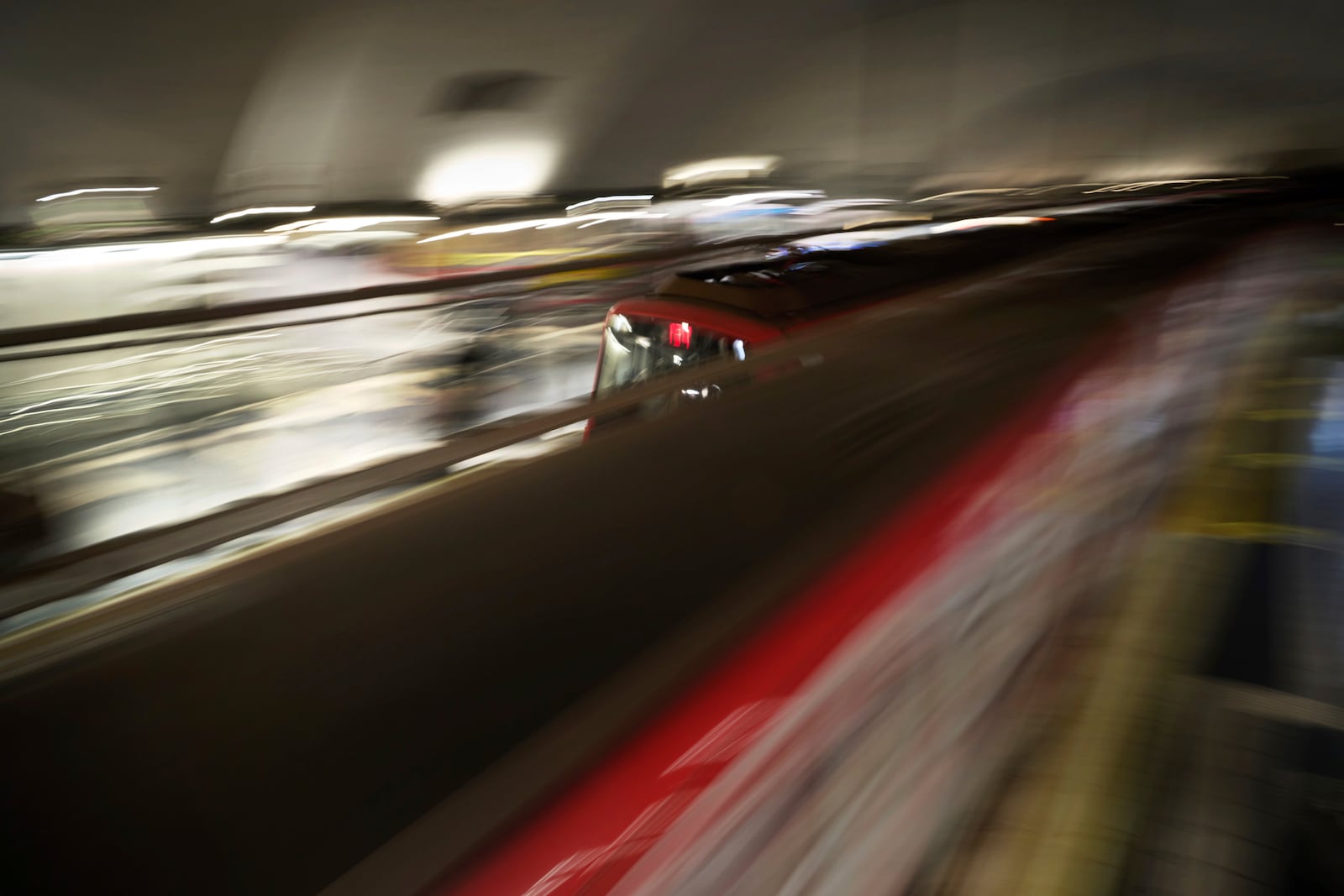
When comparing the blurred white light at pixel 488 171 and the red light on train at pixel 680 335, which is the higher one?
the blurred white light at pixel 488 171

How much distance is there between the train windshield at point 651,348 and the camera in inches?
141

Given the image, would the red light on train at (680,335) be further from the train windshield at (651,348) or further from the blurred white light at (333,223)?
the blurred white light at (333,223)

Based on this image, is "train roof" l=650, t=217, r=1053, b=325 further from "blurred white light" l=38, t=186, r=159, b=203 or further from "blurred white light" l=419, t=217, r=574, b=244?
"blurred white light" l=38, t=186, r=159, b=203

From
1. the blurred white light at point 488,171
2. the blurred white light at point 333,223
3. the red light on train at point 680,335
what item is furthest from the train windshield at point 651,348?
the blurred white light at point 488,171

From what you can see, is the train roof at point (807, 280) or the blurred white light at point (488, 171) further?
the blurred white light at point (488, 171)

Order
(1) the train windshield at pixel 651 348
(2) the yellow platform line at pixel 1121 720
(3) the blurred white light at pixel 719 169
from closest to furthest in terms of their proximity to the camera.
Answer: (2) the yellow platform line at pixel 1121 720
(1) the train windshield at pixel 651 348
(3) the blurred white light at pixel 719 169

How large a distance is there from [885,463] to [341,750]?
143 cm

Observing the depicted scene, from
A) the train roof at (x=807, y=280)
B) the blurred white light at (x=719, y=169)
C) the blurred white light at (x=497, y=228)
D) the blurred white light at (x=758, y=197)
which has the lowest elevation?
the train roof at (x=807, y=280)

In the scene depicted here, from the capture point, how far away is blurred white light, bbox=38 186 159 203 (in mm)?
8676

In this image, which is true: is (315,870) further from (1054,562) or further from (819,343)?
(819,343)

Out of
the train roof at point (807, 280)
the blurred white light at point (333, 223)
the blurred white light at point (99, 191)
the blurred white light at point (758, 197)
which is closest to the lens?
the train roof at point (807, 280)

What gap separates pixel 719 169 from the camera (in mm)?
17453

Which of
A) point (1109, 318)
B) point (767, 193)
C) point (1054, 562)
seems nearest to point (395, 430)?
point (1109, 318)

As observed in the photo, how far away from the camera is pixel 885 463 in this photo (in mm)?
2148
